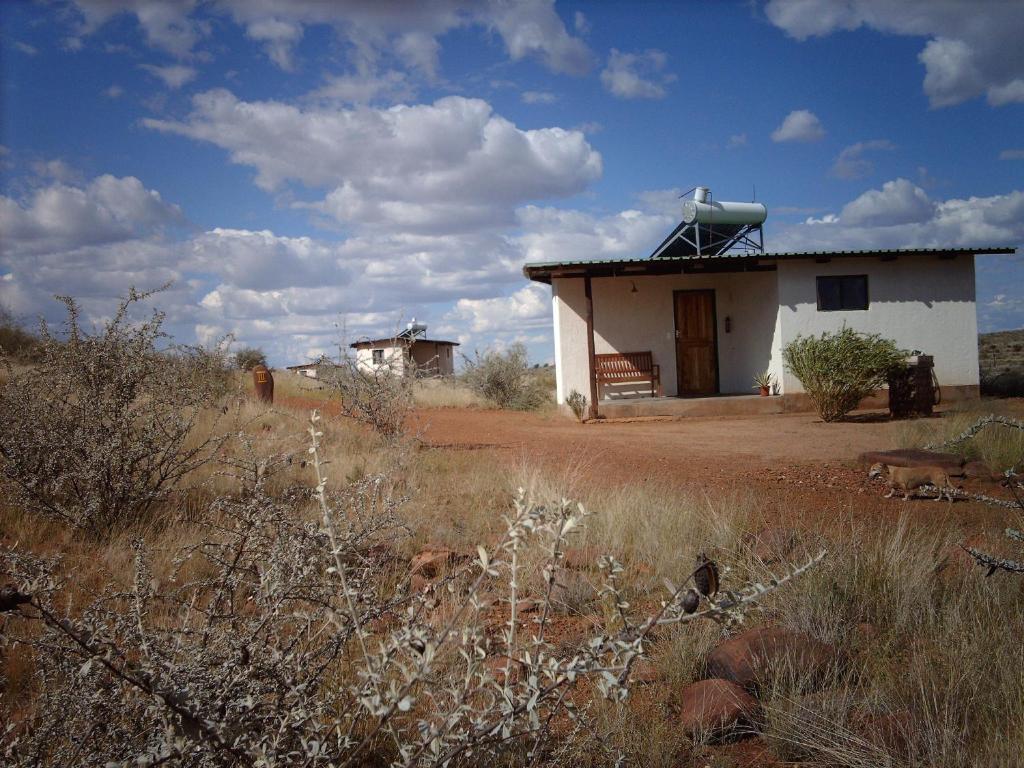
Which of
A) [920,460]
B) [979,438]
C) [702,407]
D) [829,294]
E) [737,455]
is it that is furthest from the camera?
[829,294]

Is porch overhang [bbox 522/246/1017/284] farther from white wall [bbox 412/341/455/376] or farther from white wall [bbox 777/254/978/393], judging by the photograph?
white wall [bbox 412/341/455/376]

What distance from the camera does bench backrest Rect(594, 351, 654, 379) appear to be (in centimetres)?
1445

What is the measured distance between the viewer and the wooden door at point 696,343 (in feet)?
50.3

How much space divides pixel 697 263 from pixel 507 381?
709 centimetres

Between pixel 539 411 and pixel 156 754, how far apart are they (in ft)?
49.7

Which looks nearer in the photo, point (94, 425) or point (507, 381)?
point (94, 425)

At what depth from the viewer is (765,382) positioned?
553 inches

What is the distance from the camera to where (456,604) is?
9.57 feet

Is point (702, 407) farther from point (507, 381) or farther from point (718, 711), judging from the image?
point (718, 711)

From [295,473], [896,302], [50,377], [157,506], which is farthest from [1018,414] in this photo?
[50,377]

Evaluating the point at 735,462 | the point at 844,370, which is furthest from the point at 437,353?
the point at 735,462

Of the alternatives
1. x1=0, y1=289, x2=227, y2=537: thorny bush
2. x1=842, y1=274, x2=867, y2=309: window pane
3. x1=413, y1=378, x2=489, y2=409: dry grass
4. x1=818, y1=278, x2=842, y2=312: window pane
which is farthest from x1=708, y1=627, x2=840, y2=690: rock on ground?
x1=413, y1=378, x2=489, y2=409: dry grass

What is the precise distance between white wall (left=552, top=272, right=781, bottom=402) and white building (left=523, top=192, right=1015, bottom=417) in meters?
0.02

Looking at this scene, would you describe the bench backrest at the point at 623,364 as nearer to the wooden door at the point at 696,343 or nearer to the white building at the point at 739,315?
the white building at the point at 739,315
